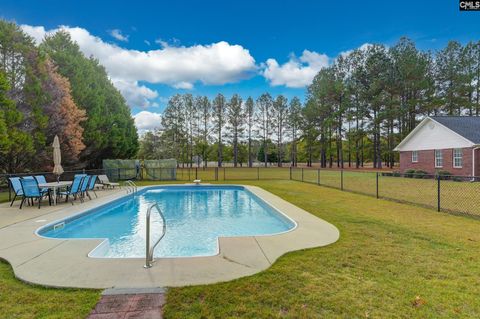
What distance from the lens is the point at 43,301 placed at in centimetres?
276

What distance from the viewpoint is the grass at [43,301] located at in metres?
2.55

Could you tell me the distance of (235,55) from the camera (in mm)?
17531

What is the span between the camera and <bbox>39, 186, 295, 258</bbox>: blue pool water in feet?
18.3

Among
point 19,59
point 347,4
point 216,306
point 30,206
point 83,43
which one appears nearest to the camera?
point 216,306

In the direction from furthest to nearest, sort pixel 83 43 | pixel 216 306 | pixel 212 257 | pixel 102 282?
pixel 83 43 → pixel 212 257 → pixel 102 282 → pixel 216 306

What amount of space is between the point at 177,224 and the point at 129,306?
523 centimetres

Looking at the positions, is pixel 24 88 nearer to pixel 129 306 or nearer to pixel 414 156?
pixel 129 306

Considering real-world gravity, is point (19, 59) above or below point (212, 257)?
above

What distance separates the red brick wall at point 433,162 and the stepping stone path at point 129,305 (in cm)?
2097

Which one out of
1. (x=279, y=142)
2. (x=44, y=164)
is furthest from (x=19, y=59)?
(x=279, y=142)

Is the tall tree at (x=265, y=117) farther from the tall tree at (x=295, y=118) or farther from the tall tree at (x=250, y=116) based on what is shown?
the tall tree at (x=295, y=118)

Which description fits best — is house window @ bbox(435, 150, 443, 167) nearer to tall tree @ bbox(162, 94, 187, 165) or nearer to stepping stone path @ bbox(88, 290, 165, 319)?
stepping stone path @ bbox(88, 290, 165, 319)

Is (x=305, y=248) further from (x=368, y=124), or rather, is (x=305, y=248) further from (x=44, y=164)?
(x=368, y=124)

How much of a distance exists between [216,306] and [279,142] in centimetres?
4625
